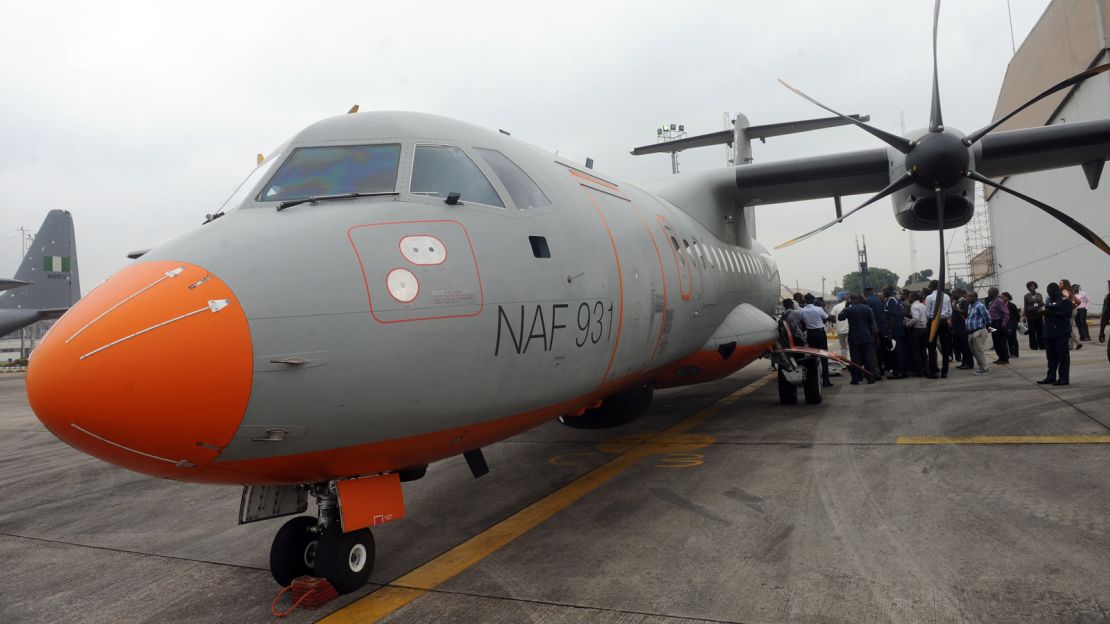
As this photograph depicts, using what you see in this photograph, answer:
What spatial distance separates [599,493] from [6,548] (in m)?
5.03

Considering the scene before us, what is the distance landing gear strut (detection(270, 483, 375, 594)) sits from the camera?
12.2 ft

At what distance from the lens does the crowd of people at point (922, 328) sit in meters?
10.1

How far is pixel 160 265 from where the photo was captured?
3035 millimetres

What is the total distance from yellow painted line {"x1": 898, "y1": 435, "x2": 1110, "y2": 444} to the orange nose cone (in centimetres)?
679

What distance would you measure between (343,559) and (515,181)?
2601mm

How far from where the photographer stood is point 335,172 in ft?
12.7

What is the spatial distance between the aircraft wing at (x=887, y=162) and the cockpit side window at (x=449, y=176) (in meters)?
6.75

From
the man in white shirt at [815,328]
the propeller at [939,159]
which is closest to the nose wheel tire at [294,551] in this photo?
the propeller at [939,159]

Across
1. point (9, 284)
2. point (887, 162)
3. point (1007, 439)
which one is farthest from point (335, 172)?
point (9, 284)

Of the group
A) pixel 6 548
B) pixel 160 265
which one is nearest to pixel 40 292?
pixel 6 548

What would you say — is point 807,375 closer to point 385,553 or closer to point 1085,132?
point 1085,132

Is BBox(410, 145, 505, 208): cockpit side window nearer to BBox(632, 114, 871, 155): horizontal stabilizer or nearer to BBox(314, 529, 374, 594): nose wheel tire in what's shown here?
BBox(314, 529, 374, 594): nose wheel tire

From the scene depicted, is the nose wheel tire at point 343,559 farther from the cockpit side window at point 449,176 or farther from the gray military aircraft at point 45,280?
the gray military aircraft at point 45,280

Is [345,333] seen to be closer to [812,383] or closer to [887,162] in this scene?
[812,383]
